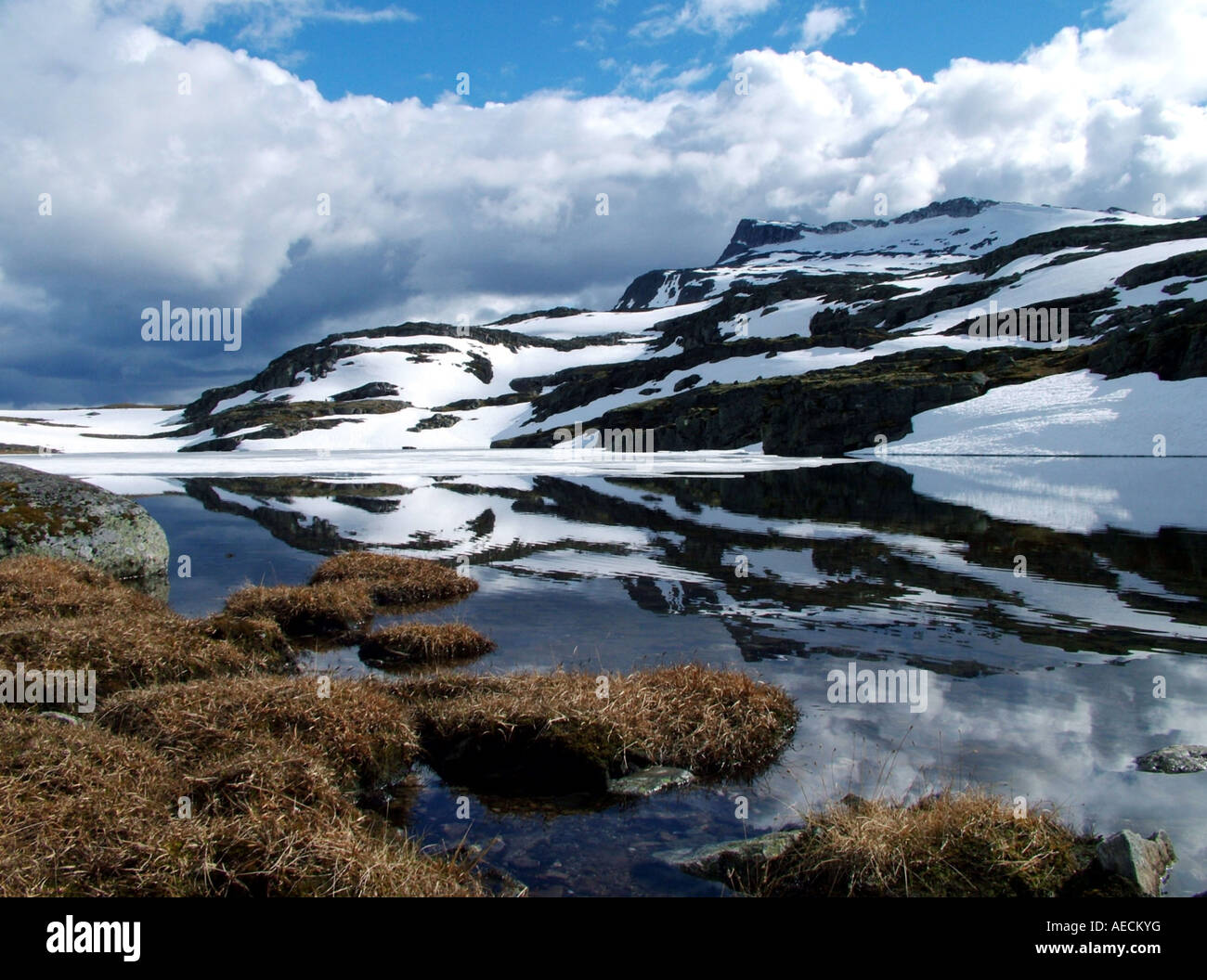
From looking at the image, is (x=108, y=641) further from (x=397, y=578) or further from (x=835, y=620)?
(x=835, y=620)

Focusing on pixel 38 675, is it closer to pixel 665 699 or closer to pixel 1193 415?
pixel 665 699

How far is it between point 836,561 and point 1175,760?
43.5ft

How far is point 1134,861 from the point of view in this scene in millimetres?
6027

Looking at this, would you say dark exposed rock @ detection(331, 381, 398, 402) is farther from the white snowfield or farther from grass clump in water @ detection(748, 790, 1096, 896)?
grass clump in water @ detection(748, 790, 1096, 896)

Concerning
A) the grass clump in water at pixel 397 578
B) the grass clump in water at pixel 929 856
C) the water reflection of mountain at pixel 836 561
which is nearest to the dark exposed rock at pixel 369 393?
the water reflection of mountain at pixel 836 561

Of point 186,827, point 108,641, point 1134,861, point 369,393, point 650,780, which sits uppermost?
point 369,393

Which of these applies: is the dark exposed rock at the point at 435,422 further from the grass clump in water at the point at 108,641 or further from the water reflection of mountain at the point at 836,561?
the grass clump in water at the point at 108,641

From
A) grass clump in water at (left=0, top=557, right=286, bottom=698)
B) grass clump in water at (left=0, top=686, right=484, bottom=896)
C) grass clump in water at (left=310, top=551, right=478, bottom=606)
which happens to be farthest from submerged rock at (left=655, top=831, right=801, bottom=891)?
grass clump in water at (left=310, top=551, right=478, bottom=606)

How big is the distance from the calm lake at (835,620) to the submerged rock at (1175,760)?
0.61ft

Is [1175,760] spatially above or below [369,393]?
below

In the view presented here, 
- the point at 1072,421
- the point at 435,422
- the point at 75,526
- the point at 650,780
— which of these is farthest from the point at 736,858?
the point at 435,422

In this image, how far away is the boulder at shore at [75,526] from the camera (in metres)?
18.0
